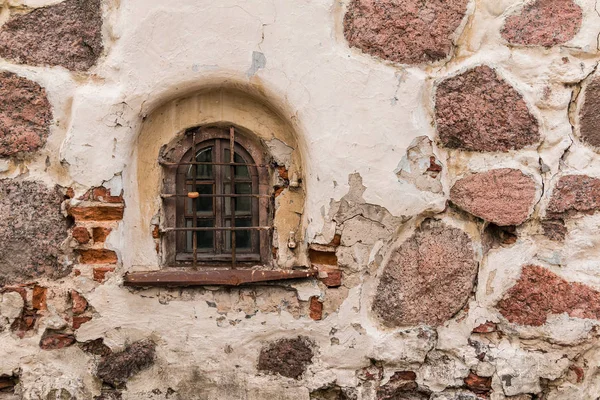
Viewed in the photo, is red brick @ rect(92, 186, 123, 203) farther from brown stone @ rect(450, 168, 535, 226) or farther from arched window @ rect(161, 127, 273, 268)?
brown stone @ rect(450, 168, 535, 226)

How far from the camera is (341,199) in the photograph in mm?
2270

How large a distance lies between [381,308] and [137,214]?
3.49 feet

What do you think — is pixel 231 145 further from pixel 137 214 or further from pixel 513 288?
pixel 513 288

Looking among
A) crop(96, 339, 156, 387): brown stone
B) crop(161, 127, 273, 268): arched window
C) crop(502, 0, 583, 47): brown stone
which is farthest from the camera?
crop(161, 127, 273, 268): arched window

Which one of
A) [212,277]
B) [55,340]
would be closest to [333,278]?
[212,277]

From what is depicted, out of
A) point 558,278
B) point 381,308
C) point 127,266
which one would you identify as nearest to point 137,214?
point 127,266

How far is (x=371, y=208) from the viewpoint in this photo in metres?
2.27

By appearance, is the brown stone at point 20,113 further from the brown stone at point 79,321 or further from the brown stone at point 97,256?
the brown stone at point 79,321

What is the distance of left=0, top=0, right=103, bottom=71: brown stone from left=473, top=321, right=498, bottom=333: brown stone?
72.3 inches

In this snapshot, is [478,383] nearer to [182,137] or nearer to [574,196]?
[574,196]

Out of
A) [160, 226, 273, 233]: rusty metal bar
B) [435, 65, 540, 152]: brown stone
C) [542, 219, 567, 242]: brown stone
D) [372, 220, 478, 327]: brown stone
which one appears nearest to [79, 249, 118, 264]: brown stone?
[160, 226, 273, 233]: rusty metal bar

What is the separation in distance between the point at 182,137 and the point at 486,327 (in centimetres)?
146

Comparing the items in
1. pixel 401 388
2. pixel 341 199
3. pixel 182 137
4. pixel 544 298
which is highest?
pixel 182 137

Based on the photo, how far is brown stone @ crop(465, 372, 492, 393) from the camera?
7.61 feet
